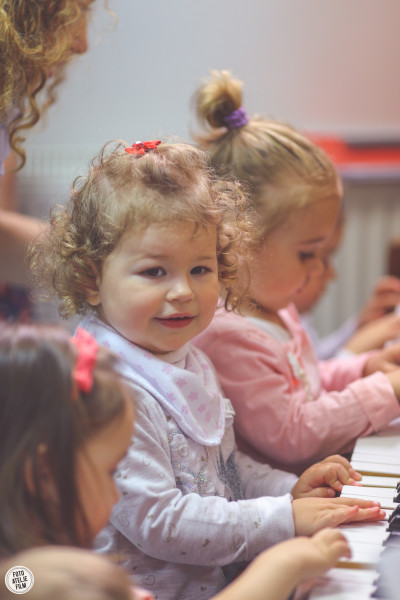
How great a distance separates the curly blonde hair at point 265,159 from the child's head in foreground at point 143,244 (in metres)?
0.24

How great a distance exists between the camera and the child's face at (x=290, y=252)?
3.82ft

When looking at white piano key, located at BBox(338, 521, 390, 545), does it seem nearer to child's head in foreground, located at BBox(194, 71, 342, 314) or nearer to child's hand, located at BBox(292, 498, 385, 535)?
child's hand, located at BBox(292, 498, 385, 535)

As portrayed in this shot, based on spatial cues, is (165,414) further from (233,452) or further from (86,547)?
(86,547)

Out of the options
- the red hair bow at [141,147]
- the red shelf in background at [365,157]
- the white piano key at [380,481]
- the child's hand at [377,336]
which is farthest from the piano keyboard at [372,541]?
the red shelf in background at [365,157]

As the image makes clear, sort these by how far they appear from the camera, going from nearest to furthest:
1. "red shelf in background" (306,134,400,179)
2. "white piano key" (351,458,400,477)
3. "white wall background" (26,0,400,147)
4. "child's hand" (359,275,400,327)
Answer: "white piano key" (351,458,400,477), "child's hand" (359,275,400,327), "white wall background" (26,0,400,147), "red shelf in background" (306,134,400,179)

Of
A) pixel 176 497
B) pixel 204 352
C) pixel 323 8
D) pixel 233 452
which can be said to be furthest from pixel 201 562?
pixel 323 8

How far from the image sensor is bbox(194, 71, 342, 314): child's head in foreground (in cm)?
116

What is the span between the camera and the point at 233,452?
100 centimetres

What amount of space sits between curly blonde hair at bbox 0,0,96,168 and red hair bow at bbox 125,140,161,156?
0.25 m

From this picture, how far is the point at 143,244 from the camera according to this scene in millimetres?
844

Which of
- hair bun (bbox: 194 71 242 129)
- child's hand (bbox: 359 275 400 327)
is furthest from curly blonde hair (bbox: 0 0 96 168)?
child's hand (bbox: 359 275 400 327)

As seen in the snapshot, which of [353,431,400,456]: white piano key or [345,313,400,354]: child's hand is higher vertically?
[345,313,400,354]: child's hand

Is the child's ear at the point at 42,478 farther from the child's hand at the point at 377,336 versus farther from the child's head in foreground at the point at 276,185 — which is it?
the child's hand at the point at 377,336

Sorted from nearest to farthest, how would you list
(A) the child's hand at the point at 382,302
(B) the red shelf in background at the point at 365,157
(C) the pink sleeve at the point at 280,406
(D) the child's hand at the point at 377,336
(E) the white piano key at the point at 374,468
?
(E) the white piano key at the point at 374,468 → (C) the pink sleeve at the point at 280,406 → (D) the child's hand at the point at 377,336 → (A) the child's hand at the point at 382,302 → (B) the red shelf in background at the point at 365,157
